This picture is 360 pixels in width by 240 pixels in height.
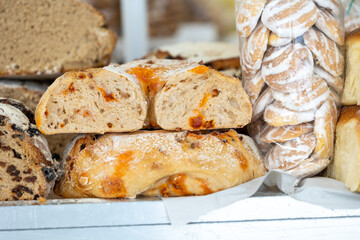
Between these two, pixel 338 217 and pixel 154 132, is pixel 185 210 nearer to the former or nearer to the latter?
pixel 154 132

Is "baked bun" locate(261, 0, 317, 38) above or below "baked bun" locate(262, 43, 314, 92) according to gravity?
above

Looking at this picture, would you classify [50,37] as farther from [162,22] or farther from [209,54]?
[162,22]

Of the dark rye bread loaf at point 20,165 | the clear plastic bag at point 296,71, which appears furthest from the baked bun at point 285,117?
the dark rye bread loaf at point 20,165

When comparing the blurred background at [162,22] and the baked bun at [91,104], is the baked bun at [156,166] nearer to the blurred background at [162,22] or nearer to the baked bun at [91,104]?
the baked bun at [91,104]

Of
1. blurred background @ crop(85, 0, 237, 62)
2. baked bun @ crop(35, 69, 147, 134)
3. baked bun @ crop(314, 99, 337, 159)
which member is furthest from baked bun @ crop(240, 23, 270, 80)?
blurred background @ crop(85, 0, 237, 62)

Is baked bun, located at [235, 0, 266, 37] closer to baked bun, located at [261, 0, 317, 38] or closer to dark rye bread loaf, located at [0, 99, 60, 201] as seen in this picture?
baked bun, located at [261, 0, 317, 38]
